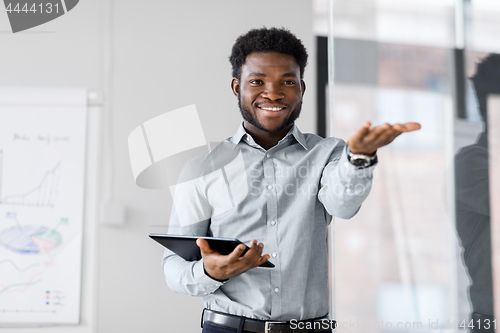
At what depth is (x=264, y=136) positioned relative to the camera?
1160mm

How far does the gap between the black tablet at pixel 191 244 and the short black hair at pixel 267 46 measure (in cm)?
47

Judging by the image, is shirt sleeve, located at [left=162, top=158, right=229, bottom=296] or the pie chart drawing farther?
the pie chart drawing

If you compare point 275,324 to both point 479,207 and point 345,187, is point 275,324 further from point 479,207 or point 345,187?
point 479,207

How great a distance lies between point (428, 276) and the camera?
136 centimetres

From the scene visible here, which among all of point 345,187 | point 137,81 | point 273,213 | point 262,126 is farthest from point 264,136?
point 137,81

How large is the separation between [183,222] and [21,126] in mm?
1011

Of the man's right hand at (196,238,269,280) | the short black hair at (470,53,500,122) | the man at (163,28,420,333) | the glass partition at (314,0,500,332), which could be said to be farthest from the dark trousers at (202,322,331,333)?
the short black hair at (470,53,500,122)

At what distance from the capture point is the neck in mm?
1156

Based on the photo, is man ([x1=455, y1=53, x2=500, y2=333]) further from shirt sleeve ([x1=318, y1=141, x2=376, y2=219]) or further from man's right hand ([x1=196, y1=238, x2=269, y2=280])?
man's right hand ([x1=196, y1=238, x2=269, y2=280])

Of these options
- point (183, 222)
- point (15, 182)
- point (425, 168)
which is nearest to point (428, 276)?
point (425, 168)

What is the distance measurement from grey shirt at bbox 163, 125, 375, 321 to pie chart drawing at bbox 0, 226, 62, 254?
2.59 feet

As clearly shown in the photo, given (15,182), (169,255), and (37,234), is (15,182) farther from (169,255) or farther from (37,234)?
(169,255)

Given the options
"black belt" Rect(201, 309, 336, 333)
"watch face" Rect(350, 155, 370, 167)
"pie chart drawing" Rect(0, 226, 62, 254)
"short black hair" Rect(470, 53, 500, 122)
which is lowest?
"black belt" Rect(201, 309, 336, 333)

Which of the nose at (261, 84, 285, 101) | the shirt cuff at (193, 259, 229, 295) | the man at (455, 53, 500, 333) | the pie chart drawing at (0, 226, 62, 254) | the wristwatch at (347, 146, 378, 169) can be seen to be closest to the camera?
the wristwatch at (347, 146, 378, 169)
